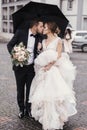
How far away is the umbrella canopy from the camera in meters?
5.85

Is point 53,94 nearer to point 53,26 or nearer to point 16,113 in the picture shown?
point 53,26

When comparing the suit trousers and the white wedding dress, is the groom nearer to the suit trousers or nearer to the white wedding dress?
the suit trousers

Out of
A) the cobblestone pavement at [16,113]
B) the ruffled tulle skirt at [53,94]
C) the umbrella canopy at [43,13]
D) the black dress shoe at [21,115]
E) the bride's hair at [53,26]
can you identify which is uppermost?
the umbrella canopy at [43,13]

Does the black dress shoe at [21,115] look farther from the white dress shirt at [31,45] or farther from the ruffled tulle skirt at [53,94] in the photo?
the white dress shirt at [31,45]

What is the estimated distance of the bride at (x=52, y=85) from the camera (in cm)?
562

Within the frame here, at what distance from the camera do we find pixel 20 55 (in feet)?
19.2

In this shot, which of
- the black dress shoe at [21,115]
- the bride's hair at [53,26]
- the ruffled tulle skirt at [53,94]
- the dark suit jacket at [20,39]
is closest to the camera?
the ruffled tulle skirt at [53,94]

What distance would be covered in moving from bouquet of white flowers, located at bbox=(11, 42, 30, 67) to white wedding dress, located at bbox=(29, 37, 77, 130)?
197mm

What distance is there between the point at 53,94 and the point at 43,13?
1336mm

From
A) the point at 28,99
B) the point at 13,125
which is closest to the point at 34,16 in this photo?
the point at 28,99

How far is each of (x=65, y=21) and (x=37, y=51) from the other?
686 mm

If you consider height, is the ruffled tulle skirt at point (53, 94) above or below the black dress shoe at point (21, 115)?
above

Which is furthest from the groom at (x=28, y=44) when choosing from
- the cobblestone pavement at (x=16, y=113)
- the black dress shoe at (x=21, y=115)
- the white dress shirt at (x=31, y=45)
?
the cobblestone pavement at (x=16, y=113)

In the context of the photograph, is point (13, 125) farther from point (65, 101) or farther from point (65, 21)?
point (65, 21)
